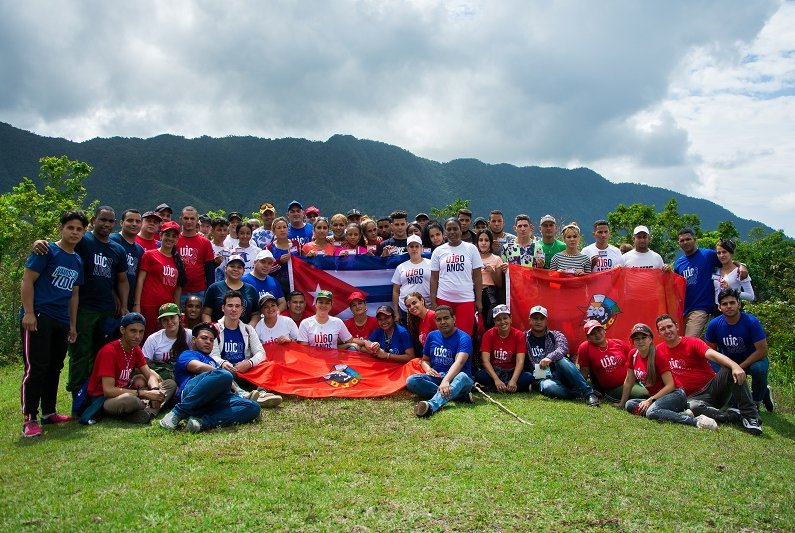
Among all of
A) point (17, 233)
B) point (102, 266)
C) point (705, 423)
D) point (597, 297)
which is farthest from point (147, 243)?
point (17, 233)

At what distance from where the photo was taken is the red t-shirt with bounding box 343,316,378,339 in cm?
909

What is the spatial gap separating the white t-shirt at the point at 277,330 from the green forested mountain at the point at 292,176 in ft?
235

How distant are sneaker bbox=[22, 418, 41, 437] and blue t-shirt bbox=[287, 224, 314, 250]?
4791 millimetres

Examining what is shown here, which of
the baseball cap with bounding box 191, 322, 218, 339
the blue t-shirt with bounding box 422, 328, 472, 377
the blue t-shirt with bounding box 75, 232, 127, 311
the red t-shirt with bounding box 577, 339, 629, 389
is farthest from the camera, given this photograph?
the red t-shirt with bounding box 577, 339, 629, 389

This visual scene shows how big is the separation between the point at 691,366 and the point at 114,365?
6991mm

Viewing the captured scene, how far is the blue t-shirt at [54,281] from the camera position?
261 inches

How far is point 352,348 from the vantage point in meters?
8.71

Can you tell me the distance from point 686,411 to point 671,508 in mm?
2958

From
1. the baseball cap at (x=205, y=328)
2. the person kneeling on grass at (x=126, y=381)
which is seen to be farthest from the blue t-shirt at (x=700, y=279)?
the person kneeling on grass at (x=126, y=381)

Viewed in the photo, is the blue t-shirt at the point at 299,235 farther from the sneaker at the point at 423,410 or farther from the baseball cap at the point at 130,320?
the sneaker at the point at 423,410

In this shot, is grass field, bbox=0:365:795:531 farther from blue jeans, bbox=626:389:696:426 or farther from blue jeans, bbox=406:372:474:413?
blue jeans, bbox=406:372:474:413

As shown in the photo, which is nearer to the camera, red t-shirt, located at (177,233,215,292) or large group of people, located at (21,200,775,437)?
large group of people, located at (21,200,775,437)

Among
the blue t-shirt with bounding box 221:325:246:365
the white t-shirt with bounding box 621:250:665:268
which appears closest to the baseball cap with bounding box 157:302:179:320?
the blue t-shirt with bounding box 221:325:246:365

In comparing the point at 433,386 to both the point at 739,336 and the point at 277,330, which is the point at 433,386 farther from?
the point at 739,336
